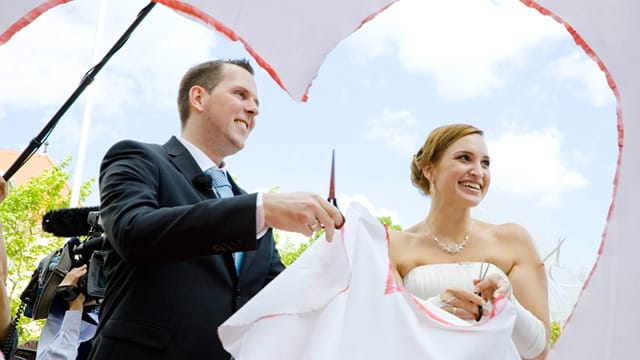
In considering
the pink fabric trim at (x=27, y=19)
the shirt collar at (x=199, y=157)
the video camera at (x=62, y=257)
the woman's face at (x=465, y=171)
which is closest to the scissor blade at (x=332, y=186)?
the shirt collar at (x=199, y=157)

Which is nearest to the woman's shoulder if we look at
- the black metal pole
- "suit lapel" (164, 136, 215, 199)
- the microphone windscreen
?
"suit lapel" (164, 136, 215, 199)

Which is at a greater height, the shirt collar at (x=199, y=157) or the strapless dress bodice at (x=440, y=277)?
the shirt collar at (x=199, y=157)

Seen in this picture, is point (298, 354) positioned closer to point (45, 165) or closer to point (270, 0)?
point (270, 0)

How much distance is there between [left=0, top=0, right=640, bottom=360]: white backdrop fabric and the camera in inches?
56.2

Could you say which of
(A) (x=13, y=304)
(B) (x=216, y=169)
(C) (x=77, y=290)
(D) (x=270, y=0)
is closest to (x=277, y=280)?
(B) (x=216, y=169)

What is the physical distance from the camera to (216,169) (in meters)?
1.70

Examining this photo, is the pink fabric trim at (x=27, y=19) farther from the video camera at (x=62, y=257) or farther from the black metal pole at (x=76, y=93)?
the video camera at (x=62, y=257)

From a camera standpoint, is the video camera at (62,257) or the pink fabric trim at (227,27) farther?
the video camera at (62,257)

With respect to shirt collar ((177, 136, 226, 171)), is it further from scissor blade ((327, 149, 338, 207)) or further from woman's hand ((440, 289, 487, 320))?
woman's hand ((440, 289, 487, 320))

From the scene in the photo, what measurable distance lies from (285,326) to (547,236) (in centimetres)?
122

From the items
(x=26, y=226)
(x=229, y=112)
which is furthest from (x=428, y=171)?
(x=26, y=226)

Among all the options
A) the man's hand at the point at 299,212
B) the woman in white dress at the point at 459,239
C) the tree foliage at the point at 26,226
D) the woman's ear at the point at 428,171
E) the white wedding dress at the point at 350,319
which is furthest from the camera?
the tree foliage at the point at 26,226

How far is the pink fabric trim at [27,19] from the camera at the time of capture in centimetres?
148

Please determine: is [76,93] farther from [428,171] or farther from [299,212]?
[428,171]
